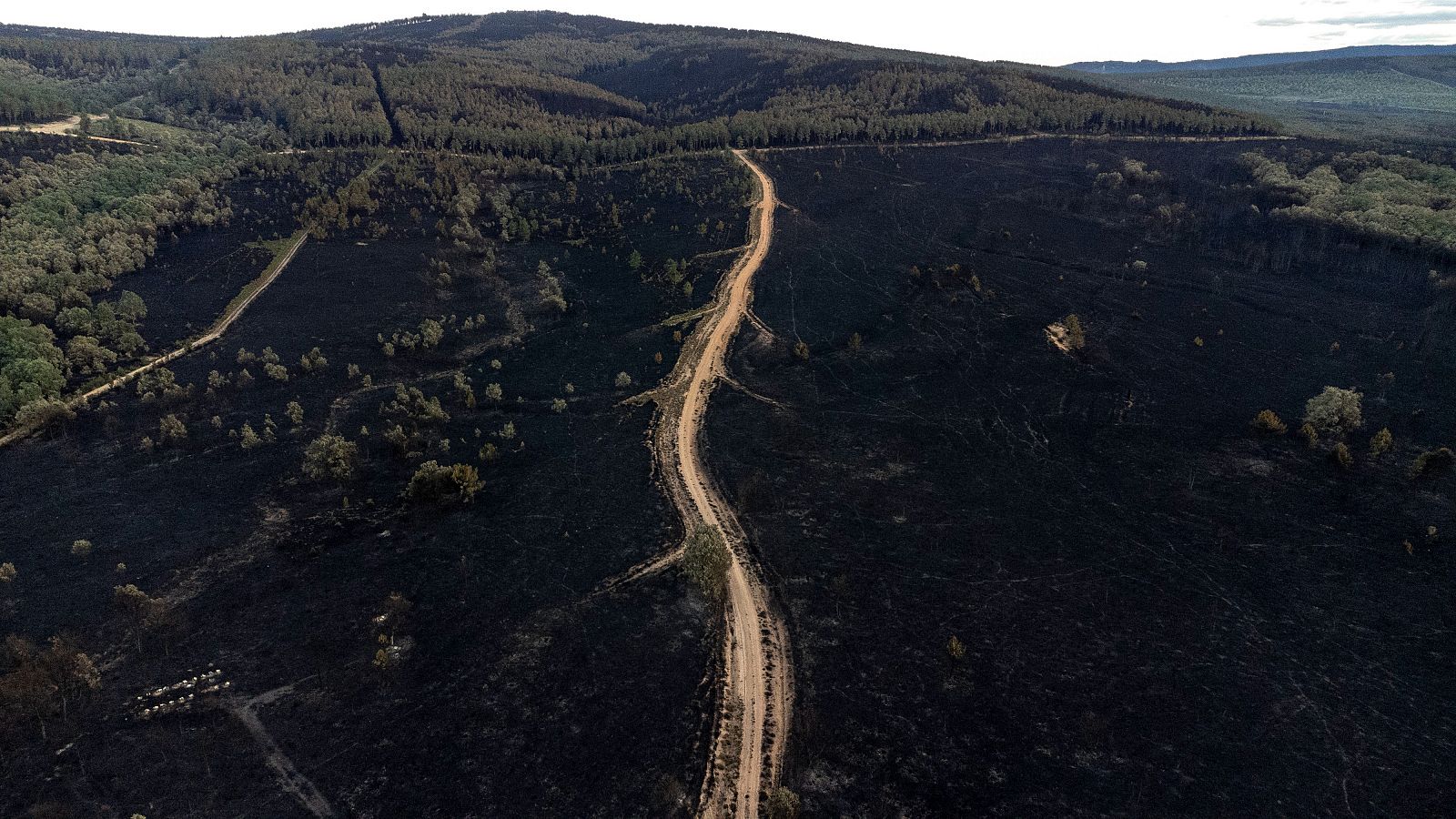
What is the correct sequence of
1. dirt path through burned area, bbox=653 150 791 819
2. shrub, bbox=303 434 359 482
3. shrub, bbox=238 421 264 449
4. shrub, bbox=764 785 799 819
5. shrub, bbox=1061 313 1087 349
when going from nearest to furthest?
shrub, bbox=764 785 799 819 < dirt path through burned area, bbox=653 150 791 819 < shrub, bbox=303 434 359 482 < shrub, bbox=238 421 264 449 < shrub, bbox=1061 313 1087 349

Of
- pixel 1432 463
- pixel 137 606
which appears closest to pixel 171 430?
pixel 137 606

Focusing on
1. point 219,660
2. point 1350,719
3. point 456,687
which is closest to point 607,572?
point 456,687

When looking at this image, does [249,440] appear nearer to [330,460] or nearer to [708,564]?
[330,460]

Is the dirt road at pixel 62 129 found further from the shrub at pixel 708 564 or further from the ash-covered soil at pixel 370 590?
the shrub at pixel 708 564

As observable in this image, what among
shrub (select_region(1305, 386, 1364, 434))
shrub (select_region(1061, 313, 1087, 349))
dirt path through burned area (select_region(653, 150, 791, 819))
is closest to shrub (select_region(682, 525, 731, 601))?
dirt path through burned area (select_region(653, 150, 791, 819))

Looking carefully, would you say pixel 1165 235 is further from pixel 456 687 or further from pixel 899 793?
pixel 456 687

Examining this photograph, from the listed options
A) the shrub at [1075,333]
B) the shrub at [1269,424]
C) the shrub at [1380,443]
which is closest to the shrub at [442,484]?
the shrub at [1075,333]

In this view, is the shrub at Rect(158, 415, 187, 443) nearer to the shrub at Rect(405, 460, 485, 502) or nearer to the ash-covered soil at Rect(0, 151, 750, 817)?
the ash-covered soil at Rect(0, 151, 750, 817)
